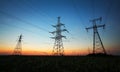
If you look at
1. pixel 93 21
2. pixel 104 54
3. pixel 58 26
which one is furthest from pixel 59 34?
pixel 104 54

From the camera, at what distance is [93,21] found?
41156 millimetres
